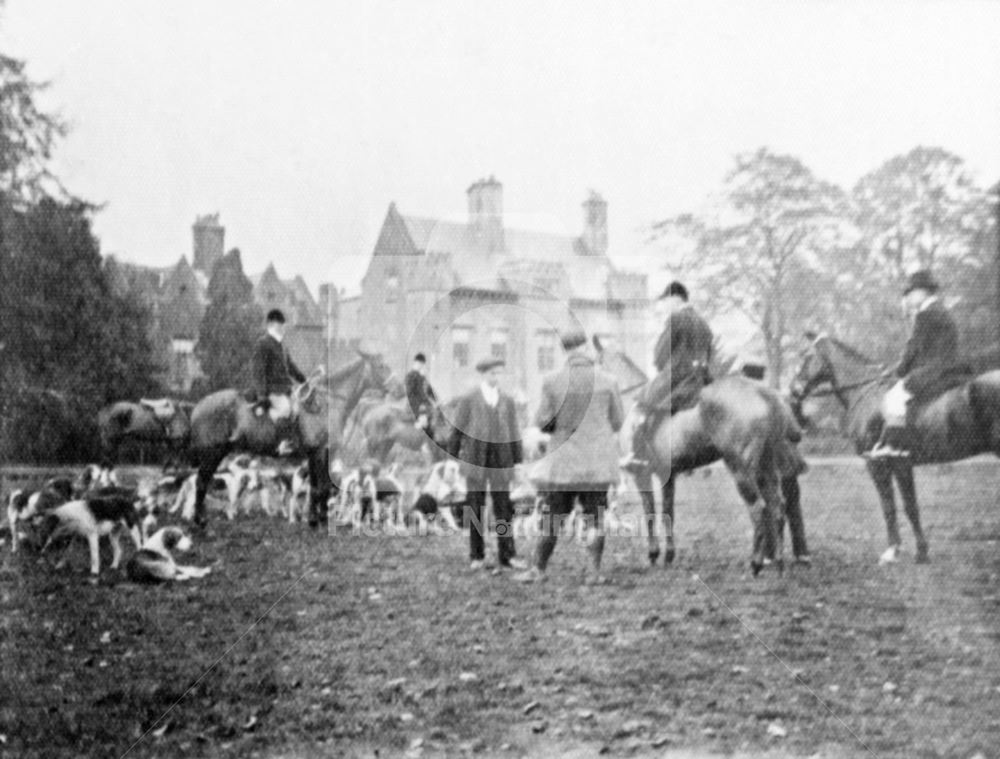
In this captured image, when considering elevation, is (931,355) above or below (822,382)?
above

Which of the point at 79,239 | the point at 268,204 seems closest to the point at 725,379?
the point at 268,204

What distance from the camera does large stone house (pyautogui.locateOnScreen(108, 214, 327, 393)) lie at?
4410mm

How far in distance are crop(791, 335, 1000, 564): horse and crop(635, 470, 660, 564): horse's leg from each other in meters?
0.75

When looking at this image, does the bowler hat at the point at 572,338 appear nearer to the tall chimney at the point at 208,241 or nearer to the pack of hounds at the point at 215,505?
the pack of hounds at the point at 215,505

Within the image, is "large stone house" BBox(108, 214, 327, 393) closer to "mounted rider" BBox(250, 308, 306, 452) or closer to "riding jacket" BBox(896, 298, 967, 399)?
"mounted rider" BBox(250, 308, 306, 452)

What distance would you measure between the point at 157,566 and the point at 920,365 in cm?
368

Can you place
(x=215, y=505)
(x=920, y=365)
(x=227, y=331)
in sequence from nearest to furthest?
(x=920, y=365) < (x=227, y=331) < (x=215, y=505)

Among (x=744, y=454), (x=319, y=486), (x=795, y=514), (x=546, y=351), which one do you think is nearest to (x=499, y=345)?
(x=546, y=351)

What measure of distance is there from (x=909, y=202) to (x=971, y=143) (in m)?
0.46

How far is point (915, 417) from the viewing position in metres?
4.18

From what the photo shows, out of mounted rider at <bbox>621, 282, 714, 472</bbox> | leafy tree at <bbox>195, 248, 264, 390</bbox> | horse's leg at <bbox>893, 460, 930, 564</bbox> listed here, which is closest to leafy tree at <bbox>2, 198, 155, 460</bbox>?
leafy tree at <bbox>195, 248, 264, 390</bbox>

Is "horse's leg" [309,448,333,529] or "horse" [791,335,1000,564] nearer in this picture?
"horse" [791,335,1000,564]

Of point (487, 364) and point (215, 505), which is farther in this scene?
point (215, 505)

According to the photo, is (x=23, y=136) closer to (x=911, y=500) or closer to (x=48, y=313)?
(x=48, y=313)
